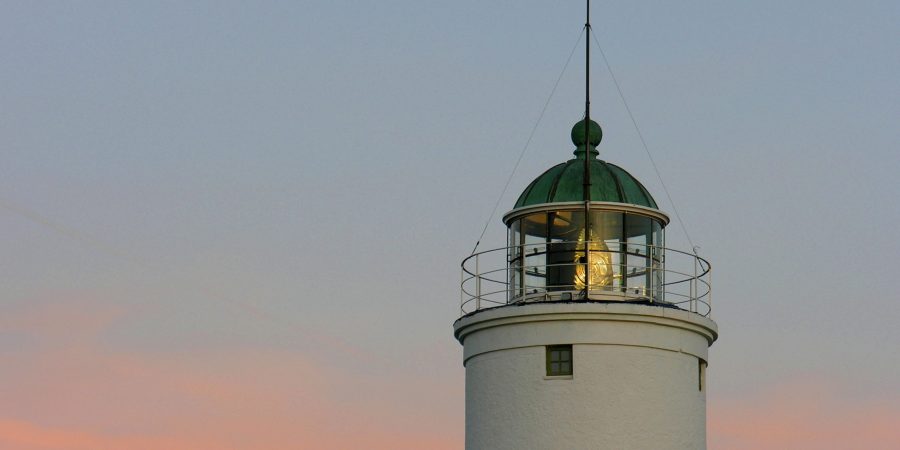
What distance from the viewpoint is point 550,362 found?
30422 mm

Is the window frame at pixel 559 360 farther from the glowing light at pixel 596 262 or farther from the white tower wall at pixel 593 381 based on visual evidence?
the glowing light at pixel 596 262

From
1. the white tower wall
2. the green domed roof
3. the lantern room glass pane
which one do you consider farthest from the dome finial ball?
the white tower wall

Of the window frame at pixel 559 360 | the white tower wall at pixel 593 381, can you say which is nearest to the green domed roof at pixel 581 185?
the white tower wall at pixel 593 381

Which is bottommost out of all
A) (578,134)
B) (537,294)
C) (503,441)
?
(503,441)

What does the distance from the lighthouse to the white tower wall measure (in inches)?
0.6

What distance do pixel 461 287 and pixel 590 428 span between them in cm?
301

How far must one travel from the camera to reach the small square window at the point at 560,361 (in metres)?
30.4

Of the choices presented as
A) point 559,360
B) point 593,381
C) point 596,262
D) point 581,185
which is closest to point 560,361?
point 559,360

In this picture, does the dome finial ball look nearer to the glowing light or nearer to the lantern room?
the lantern room

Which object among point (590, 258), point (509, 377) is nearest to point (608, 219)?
point (590, 258)

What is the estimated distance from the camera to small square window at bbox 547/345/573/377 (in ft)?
99.7

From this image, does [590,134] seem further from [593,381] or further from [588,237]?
[593,381]

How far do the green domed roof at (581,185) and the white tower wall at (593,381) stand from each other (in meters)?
1.74

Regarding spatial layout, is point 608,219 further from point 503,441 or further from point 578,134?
point 503,441
